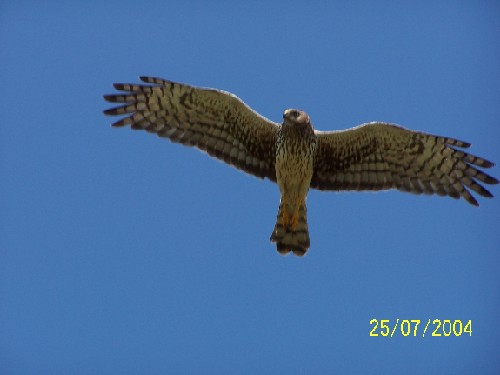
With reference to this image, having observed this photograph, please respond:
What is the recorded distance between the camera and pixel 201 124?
1026 centimetres

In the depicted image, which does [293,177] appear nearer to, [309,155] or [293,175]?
[293,175]

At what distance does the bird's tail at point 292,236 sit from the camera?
1015 cm

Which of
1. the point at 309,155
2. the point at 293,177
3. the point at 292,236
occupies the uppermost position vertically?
the point at 309,155

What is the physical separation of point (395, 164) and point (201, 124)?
236 centimetres

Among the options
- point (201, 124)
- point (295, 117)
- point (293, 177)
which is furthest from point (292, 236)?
point (201, 124)

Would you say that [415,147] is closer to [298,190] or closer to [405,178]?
[405,178]

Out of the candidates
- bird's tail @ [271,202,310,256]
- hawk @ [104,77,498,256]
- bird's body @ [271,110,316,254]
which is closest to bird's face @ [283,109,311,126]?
bird's body @ [271,110,316,254]

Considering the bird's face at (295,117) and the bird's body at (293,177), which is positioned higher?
the bird's face at (295,117)

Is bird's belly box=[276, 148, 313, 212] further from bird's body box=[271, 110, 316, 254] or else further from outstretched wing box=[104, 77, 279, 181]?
outstretched wing box=[104, 77, 279, 181]

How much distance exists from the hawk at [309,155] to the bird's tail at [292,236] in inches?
0.5

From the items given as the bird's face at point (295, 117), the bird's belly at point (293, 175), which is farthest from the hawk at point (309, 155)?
the bird's face at point (295, 117)

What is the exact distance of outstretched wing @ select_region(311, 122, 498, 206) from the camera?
1012 centimetres

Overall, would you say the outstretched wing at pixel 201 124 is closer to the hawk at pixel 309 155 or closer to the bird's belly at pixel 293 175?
the hawk at pixel 309 155

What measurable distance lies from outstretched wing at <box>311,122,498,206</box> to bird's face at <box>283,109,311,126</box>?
0.42 meters
